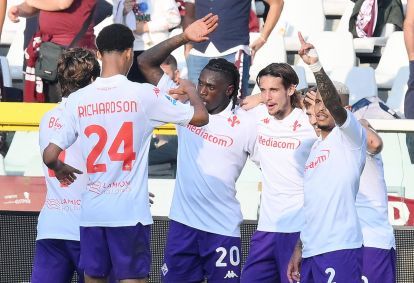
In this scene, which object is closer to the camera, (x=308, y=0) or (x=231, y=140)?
(x=231, y=140)

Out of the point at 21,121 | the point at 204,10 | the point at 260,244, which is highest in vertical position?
the point at 204,10

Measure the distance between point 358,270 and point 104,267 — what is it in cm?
159

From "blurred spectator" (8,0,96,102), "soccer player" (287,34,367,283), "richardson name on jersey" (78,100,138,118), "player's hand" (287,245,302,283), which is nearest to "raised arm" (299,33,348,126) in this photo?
"soccer player" (287,34,367,283)

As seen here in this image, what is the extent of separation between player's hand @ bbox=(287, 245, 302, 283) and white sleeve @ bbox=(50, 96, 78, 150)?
5.56 feet

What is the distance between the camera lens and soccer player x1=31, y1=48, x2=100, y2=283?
8141mm

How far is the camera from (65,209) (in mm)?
8234

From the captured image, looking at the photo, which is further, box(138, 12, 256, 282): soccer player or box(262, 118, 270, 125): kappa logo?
box(262, 118, 270, 125): kappa logo

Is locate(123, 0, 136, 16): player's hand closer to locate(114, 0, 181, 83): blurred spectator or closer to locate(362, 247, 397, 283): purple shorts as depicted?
locate(114, 0, 181, 83): blurred spectator

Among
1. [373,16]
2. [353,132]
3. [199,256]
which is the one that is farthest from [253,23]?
[353,132]

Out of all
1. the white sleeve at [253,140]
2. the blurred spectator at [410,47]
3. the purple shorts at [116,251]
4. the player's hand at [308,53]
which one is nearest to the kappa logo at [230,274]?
the white sleeve at [253,140]

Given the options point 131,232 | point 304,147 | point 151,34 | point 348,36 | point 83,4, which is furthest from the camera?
point 348,36

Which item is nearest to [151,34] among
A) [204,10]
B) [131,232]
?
[204,10]

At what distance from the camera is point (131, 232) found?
7586 millimetres

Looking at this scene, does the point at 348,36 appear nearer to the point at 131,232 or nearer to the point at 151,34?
the point at 151,34
